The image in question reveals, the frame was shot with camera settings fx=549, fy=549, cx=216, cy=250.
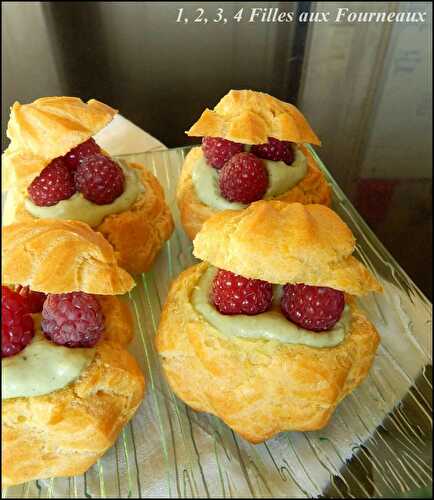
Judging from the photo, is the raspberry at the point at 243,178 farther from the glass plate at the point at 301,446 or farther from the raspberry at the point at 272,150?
the glass plate at the point at 301,446

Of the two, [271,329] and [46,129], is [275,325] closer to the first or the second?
[271,329]

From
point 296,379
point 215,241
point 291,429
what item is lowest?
point 291,429

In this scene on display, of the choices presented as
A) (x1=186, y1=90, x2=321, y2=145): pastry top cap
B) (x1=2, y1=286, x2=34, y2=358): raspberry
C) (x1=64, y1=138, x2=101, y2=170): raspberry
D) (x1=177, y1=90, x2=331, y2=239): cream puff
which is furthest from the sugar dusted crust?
(x1=2, y1=286, x2=34, y2=358): raspberry

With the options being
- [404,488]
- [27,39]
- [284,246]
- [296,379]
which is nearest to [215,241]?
[284,246]

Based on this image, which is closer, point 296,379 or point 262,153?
point 296,379

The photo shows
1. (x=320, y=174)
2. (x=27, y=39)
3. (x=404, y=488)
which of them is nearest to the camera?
(x=404, y=488)

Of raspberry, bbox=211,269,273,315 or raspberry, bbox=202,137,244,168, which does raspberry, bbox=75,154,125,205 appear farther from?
raspberry, bbox=211,269,273,315

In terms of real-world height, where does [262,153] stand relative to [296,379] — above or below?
above

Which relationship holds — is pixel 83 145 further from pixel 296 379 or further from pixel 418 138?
pixel 418 138
